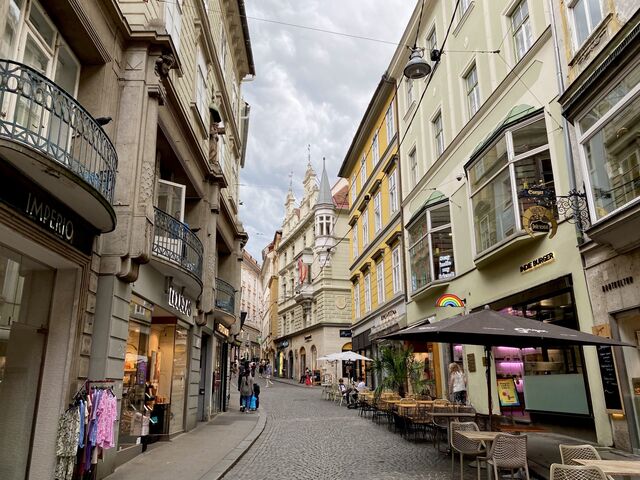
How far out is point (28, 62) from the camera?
722 cm

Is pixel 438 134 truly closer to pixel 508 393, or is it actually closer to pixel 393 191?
pixel 393 191

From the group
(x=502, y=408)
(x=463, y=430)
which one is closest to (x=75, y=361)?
(x=463, y=430)

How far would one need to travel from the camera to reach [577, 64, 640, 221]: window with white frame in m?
8.94

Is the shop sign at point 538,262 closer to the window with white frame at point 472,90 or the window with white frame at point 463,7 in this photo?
the window with white frame at point 472,90

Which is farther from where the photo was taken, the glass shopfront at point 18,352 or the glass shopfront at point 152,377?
the glass shopfront at point 152,377

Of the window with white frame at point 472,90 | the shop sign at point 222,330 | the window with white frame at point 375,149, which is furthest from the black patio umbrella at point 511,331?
the window with white frame at point 375,149

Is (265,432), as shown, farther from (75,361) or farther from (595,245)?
(595,245)

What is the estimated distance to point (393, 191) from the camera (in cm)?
2569

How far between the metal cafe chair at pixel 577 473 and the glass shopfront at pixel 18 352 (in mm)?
6878

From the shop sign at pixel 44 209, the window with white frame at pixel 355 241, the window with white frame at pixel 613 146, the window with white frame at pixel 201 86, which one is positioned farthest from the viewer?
the window with white frame at pixel 355 241

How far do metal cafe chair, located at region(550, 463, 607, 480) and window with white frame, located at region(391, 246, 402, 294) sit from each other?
18.8 meters

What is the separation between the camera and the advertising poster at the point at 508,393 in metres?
14.1

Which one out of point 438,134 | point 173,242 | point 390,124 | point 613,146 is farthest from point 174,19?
point 390,124

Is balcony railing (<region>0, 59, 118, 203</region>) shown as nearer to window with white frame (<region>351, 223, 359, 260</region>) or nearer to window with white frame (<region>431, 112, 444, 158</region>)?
window with white frame (<region>431, 112, 444, 158</region>)
